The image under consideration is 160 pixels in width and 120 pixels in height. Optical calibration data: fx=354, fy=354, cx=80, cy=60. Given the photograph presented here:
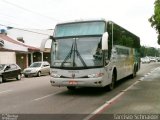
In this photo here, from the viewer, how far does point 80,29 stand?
15422 mm

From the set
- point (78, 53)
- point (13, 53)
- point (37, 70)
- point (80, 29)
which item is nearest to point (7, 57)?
point (13, 53)

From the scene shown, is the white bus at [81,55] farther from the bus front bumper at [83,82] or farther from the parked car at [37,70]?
the parked car at [37,70]

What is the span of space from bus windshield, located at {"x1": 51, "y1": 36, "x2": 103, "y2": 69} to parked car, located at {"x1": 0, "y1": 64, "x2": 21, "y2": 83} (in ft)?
42.7

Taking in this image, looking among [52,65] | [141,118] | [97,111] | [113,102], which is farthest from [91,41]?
[141,118]

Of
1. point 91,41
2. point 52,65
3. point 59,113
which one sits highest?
point 91,41

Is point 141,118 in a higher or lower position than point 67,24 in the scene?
lower

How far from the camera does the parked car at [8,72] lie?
27.5 meters

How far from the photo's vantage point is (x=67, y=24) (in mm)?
15820

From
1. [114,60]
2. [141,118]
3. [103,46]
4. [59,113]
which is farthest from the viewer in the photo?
[114,60]

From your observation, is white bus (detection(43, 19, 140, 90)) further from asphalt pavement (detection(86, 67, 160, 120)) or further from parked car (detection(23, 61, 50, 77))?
parked car (detection(23, 61, 50, 77))

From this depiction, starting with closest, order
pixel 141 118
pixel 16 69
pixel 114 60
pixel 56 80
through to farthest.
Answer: pixel 141 118, pixel 56 80, pixel 114 60, pixel 16 69

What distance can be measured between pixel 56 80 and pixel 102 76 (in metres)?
1.95

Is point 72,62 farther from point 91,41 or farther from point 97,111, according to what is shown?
point 97,111

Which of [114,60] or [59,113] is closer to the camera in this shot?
[59,113]
